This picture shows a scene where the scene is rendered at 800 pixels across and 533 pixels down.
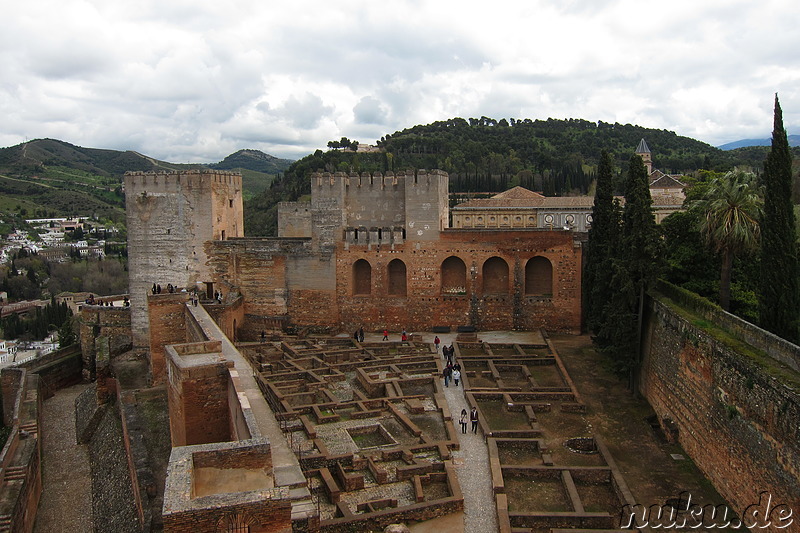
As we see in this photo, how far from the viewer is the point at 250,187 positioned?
154375 mm

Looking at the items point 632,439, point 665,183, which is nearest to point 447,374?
point 632,439

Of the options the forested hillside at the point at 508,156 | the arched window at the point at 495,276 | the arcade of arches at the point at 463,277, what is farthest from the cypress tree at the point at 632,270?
the forested hillside at the point at 508,156

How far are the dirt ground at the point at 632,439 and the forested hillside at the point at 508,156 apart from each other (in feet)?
135

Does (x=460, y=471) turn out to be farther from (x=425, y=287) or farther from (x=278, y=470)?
(x=425, y=287)

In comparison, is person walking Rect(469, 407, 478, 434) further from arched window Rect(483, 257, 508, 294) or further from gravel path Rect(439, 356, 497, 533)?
arched window Rect(483, 257, 508, 294)

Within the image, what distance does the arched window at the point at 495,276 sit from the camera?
97.0ft

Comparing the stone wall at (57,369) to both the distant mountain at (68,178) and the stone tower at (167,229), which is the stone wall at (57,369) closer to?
the stone tower at (167,229)

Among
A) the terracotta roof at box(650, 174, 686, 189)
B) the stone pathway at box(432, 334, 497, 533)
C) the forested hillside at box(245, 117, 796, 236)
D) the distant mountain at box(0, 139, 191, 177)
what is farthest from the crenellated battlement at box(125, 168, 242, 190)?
the distant mountain at box(0, 139, 191, 177)

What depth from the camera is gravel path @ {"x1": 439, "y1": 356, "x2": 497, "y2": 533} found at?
44.4ft

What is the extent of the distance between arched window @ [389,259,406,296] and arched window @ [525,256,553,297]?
19.0 feet

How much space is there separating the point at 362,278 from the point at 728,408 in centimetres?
1915

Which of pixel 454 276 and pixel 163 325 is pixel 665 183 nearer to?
pixel 454 276

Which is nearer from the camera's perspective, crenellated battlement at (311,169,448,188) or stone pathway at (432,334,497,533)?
stone pathway at (432,334,497,533)

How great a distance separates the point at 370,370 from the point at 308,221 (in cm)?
1396
